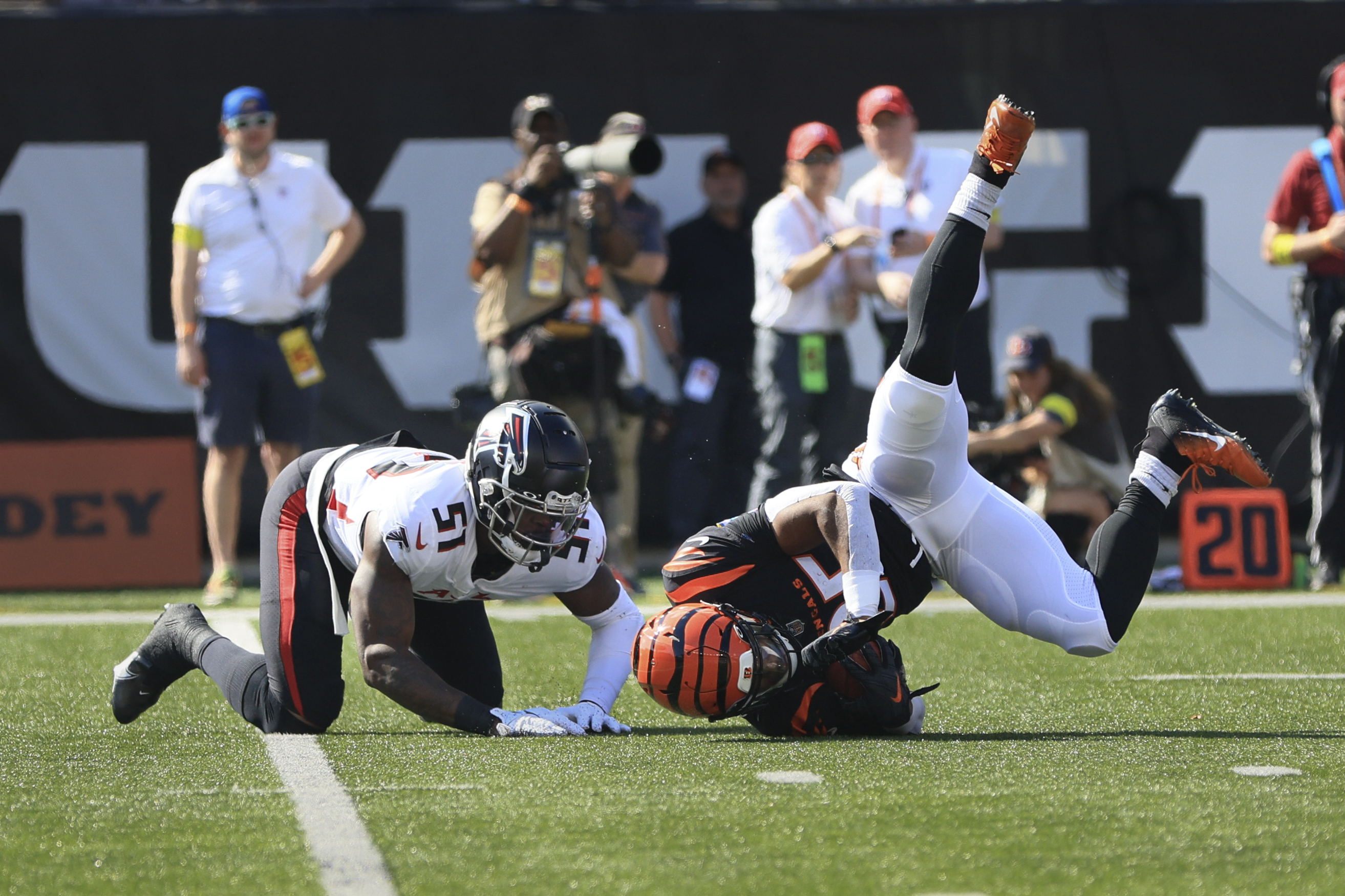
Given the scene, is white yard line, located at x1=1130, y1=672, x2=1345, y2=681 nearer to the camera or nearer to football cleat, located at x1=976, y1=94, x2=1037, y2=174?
football cleat, located at x1=976, y1=94, x2=1037, y2=174

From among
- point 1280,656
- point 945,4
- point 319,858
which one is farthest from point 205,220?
point 319,858

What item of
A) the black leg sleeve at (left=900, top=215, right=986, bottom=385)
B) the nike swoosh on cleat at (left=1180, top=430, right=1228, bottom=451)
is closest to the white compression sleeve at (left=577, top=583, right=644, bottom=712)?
the black leg sleeve at (left=900, top=215, right=986, bottom=385)

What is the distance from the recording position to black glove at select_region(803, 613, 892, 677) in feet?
13.2

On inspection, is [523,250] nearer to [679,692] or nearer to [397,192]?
[397,192]

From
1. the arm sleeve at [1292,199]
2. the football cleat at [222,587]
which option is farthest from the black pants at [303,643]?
the arm sleeve at [1292,199]

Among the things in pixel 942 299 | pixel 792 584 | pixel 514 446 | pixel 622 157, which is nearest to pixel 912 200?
pixel 622 157

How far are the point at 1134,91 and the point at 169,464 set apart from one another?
5073 millimetres

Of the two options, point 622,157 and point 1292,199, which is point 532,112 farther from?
point 1292,199

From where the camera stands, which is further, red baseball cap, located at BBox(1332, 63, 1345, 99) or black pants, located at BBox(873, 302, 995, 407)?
black pants, located at BBox(873, 302, 995, 407)

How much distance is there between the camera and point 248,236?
7.48 meters

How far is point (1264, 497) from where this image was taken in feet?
25.5

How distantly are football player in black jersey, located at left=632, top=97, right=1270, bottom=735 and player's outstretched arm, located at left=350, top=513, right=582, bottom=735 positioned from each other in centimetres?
47

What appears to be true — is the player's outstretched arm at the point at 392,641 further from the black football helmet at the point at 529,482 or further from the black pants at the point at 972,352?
the black pants at the point at 972,352

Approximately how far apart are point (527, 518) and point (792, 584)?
839 mm
